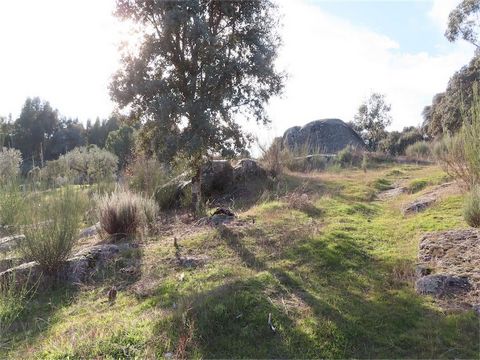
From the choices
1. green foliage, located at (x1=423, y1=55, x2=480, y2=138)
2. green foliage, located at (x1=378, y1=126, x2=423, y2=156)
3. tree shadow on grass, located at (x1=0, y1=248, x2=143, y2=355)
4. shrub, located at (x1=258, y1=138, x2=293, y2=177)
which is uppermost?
green foliage, located at (x1=423, y1=55, x2=480, y2=138)

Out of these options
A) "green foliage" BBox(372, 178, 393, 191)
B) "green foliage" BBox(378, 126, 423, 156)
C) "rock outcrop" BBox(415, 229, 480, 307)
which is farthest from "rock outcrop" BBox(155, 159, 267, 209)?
"green foliage" BBox(378, 126, 423, 156)

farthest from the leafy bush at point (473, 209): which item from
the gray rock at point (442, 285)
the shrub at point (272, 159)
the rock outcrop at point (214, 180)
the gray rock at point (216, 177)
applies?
the shrub at point (272, 159)

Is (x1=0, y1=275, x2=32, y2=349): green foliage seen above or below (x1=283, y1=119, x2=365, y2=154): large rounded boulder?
below

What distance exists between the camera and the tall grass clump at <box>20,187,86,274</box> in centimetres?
564

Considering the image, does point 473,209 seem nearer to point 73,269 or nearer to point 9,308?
point 73,269

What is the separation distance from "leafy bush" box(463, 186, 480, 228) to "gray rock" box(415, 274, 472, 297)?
1685 millimetres

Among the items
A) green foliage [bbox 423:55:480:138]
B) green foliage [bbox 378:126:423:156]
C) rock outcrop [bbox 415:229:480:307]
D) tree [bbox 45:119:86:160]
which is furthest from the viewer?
tree [bbox 45:119:86:160]

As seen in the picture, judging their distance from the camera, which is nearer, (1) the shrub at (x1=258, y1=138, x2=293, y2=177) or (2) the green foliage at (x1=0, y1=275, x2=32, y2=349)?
(2) the green foliage at (x1=0, y1=275, x2=32, y2=349)

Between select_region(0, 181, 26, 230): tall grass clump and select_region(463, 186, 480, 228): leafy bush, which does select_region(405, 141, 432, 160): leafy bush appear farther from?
select_region(0, 181, 26, 230): tall grass clump

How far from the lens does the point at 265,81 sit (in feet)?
25.8

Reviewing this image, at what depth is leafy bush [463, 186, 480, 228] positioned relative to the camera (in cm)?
567

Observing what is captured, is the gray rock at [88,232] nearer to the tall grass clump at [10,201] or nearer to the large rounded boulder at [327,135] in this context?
the tall grass clump at [10,201]

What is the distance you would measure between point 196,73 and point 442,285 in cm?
572

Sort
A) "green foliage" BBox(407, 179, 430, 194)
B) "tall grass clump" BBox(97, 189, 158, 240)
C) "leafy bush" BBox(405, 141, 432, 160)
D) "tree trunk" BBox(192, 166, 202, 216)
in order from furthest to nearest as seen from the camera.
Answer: "leafy bush" BBox(405, 141, 432, 160)
"green foliage" BBox(407, 179, 430, 194)
"tree trunk" BBox(192, 166, 202, 216)
"tall grass clump" BBox(97, 189, 158, 240)
